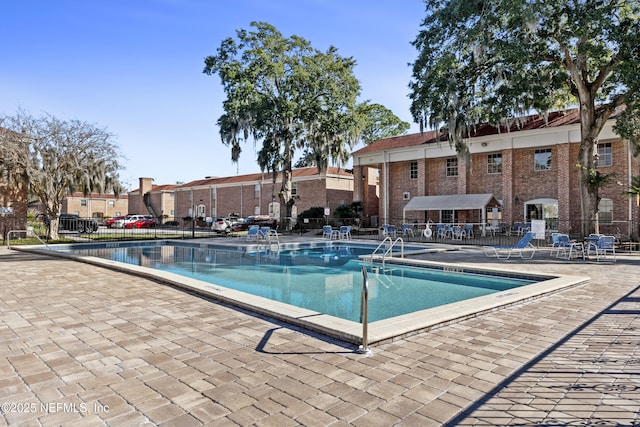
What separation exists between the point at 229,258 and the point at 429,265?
7699 mm

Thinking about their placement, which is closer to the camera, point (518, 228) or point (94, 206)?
point (518, 228)

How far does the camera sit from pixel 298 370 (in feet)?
12.0

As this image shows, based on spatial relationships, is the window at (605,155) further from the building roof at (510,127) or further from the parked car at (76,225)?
the parked car at (76,225)

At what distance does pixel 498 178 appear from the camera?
25781 millimetres

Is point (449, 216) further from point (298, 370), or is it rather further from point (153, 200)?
point (153, 200)

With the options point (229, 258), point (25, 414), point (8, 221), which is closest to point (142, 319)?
point (25, 414)

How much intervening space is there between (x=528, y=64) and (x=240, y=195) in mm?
29760

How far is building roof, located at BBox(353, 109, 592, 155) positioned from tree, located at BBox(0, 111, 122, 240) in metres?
16.8

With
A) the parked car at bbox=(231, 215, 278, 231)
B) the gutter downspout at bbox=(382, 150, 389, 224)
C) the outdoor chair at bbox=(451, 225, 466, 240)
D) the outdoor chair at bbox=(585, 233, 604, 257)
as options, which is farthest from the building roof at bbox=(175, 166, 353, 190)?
the outdoor chair at bbox=(585, 233, 604, 257)

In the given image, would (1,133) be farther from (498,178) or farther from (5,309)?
(498,178)

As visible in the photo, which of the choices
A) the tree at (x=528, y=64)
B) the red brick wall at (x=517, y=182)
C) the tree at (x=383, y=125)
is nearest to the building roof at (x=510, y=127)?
the red brick wall at (x=517, y=182)

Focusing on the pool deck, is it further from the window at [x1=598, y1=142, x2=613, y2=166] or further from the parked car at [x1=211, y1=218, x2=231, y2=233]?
the parked car at [x1=211, y1=218, x2=231, y2=233]

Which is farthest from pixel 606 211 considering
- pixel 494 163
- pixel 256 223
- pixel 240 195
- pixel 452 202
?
pixel 240 195

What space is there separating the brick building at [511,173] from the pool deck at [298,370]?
18.2 m
